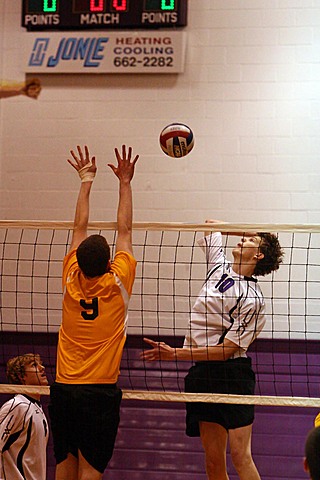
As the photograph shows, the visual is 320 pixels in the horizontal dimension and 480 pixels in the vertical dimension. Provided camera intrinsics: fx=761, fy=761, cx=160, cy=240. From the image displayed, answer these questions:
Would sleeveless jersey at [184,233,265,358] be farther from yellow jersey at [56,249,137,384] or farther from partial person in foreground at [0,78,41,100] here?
partial person in foreground at [0,78,41,100]

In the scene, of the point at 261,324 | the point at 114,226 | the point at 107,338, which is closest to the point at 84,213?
the point at 114,226

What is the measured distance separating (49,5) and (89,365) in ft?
15.0

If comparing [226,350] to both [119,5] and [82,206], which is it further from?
[119,5]

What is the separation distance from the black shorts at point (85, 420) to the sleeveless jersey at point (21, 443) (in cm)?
109

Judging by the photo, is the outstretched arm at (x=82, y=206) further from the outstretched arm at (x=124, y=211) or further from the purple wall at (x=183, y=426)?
the purple wall at (x=183, y=426)

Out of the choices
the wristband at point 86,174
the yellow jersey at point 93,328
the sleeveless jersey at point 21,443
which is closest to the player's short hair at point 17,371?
the sleeveless jersey at point 21,443

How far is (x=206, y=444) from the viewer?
5.59 m

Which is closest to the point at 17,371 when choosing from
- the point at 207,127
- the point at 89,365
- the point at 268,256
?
the point at 89,365

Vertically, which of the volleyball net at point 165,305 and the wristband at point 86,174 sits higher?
the wristband at point 86,174

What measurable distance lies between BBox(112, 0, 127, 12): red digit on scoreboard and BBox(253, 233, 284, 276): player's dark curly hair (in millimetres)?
3467

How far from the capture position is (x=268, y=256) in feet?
19.0

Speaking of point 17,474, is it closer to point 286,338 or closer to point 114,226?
point 114,226

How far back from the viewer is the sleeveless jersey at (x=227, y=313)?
221 inches

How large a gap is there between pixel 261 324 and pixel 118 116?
3478 millimetres
